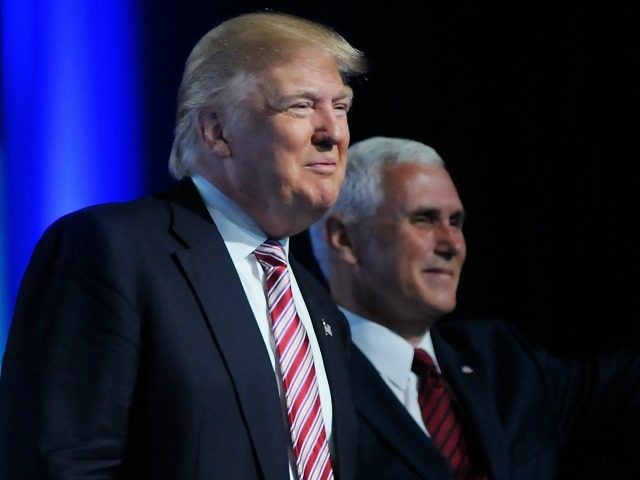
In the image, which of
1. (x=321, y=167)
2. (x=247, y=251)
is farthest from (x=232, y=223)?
(x=321, y=167)

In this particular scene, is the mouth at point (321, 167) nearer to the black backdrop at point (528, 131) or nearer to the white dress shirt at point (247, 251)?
the white dress shirt at point (247, 251)

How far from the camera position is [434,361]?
2.61 meters

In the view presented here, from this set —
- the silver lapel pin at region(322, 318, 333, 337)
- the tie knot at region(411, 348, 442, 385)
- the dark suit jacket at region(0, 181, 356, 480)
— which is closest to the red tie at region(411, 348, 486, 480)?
the tie knot at region(411, 348, 442, 385)

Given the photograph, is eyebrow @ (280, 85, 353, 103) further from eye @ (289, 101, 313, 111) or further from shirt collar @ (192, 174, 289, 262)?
shirt collar @ (192, 174, 289, 262)

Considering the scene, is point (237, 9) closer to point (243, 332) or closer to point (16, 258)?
point (16, 258)

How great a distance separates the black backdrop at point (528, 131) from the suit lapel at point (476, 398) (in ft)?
1.83

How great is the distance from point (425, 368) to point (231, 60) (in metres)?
0.88

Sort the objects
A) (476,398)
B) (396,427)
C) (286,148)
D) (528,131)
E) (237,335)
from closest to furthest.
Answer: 1. (237,335)
2. (286,148)
3. (396,427)
4. (476,398)
5. (528,131)

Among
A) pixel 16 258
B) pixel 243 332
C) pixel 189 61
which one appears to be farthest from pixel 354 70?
pixel 16 258

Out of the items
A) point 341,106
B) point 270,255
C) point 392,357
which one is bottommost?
point 392,357

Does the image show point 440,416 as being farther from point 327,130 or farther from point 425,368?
point 327,130

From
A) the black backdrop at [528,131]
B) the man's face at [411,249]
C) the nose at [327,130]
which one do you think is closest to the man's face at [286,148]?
the nose at [327,130]

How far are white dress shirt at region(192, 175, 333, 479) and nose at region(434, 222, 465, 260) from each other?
0.69m

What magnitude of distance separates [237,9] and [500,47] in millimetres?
688
